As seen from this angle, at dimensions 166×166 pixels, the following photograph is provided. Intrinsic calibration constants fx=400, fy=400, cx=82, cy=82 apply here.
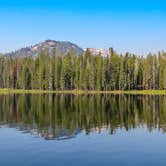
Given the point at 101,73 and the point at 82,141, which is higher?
the point at 101,73

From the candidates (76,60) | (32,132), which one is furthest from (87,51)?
(32,132)

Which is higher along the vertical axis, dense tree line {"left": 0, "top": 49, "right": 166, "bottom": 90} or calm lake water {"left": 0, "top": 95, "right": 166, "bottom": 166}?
dense tree line {"left": 0, "top": 49, "right": 166, "bottom": 90}

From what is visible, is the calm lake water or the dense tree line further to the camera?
the dense tree line

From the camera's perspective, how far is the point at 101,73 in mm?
181375

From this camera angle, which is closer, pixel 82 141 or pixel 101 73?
pixel 82 141

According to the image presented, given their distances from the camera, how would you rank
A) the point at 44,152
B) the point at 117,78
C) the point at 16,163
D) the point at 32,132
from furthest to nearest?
the point at 117,78 < the point at 32,132 < the point at 44,152 < the point at 16,163

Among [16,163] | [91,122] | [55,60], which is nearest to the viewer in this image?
[16,163]

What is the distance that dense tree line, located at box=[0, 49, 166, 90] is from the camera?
595 feet

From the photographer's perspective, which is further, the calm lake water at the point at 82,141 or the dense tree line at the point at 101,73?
the dense tree line at the point at 101,73

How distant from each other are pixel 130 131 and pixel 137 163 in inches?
771

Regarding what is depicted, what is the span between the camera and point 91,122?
63125 mm

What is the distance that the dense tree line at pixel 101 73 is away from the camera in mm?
181500

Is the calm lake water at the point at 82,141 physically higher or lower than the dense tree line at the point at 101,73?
lower

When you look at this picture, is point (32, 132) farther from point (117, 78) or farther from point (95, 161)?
point (117, 78)
